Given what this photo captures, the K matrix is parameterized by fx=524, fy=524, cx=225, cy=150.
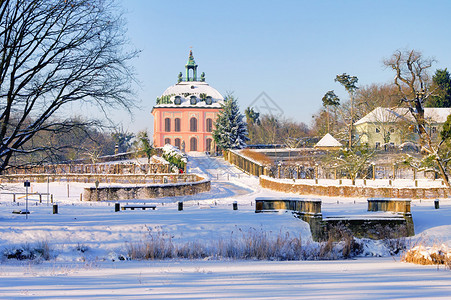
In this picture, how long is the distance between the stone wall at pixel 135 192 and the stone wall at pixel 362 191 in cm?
679

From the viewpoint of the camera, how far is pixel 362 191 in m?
30.4

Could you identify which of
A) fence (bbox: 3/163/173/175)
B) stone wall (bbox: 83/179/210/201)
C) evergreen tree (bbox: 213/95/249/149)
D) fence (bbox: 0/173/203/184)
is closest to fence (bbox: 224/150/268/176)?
evergreen tree (bbox: 213/95/249/149)

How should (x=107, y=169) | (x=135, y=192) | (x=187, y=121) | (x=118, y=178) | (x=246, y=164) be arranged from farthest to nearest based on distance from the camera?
1. (x=187, y=121)
2. (x=107, y=169)
3. (x=246, y=164)
4. (x=118, y=178)
5. (x=135, y=192)

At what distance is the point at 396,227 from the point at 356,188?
13.1m

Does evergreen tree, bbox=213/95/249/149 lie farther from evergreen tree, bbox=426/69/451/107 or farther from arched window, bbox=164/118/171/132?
evergreen tree, bbox=426/69/451/107

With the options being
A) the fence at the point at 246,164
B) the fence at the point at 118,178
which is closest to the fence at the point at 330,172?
the fence at the point at 246,164

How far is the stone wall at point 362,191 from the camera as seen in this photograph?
93.8 feet

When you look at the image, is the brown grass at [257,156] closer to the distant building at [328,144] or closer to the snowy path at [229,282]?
the distant building at [328,144]

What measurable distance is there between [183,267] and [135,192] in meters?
20.9

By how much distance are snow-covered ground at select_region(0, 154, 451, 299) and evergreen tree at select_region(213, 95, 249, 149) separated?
1642 inches

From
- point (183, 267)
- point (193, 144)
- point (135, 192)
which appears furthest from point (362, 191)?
point (193, 144)

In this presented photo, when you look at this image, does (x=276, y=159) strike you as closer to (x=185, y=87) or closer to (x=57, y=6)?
(x=185, y=87)

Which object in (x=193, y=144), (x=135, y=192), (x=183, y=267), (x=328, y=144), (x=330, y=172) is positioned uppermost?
(x=193, y=144)

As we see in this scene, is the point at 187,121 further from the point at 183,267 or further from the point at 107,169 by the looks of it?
the point at 183,267
